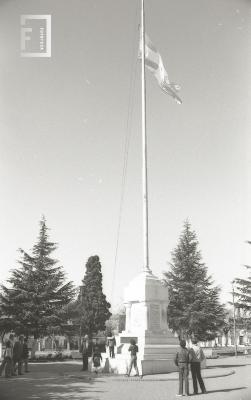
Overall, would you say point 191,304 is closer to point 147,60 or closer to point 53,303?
point 53,303

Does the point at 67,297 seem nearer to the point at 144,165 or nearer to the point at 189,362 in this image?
the point at 144,165

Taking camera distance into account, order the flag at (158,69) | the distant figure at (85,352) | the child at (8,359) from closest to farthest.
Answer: the child at (8,359) → the distant figure at (85,352) → the flag at (158,69)

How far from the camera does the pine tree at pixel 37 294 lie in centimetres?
3225

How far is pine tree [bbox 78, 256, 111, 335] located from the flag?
30.0 metres

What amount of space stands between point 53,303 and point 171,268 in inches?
405

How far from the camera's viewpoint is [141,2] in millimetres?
19719

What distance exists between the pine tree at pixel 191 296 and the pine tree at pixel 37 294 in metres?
8.26

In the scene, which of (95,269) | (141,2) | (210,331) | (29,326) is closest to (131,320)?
(141,2)

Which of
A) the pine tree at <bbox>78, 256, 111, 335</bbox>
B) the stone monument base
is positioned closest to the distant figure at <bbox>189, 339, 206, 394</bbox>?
the stone monument base

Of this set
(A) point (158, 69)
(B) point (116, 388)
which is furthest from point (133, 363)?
(A) point (158, 69)

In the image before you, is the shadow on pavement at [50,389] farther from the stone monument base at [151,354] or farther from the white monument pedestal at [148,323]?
the white monument pedestal at [148,323]

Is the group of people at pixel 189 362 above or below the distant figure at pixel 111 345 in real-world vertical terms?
above

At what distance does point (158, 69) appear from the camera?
20266mm

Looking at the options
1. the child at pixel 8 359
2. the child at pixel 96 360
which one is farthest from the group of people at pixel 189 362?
the child at pixel 8 359
